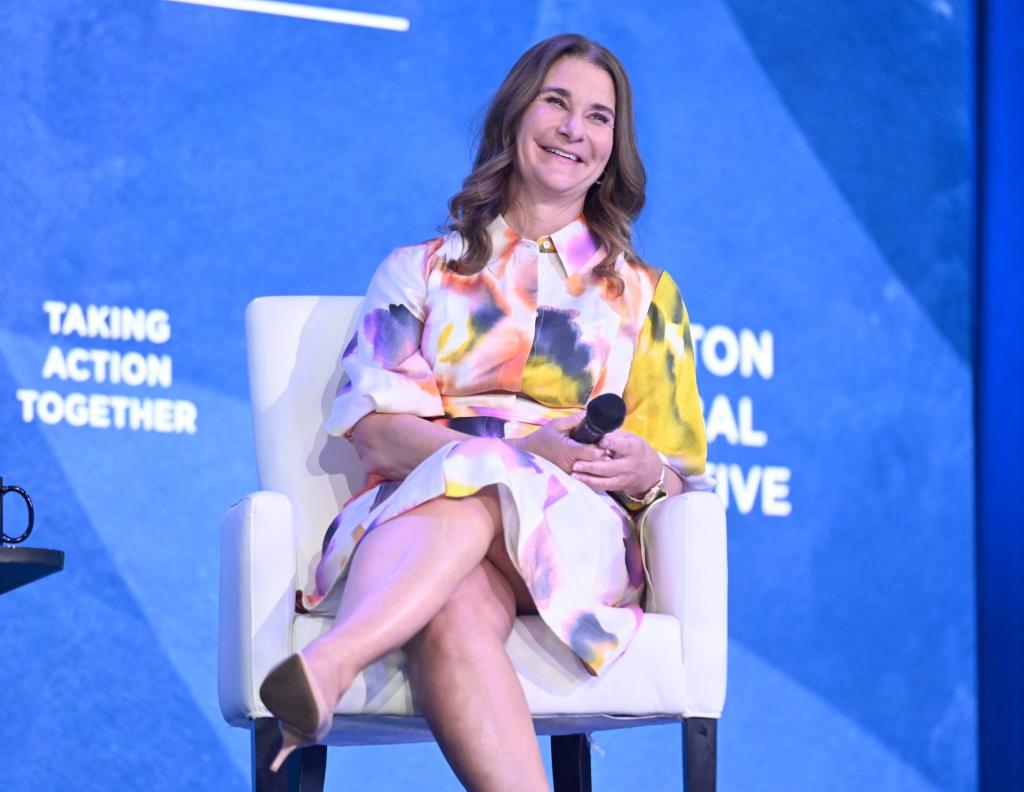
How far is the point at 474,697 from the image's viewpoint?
1.58 m

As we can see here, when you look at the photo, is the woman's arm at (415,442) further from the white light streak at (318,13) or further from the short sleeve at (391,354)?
the white light streak at (318,13)

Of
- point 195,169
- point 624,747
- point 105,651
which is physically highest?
point 195,169

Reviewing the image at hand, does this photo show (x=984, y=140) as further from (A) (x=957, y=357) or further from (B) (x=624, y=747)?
(B) (x=624, y=747)

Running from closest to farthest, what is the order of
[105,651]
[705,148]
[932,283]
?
[105,651] → [705,148] → [932,283]

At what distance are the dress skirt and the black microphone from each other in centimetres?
7

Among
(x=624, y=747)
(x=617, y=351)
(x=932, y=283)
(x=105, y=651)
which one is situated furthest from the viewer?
(x=932, y=283)

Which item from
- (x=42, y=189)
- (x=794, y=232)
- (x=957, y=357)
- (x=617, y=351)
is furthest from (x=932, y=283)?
(x=42, y=189)

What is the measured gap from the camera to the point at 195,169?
2725 millimetres

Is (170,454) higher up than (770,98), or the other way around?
(770,98)

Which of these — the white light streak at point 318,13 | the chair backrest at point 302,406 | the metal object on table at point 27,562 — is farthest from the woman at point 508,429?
the white light streak at point 318,13

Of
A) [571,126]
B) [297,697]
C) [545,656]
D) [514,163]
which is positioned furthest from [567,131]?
[297,697]

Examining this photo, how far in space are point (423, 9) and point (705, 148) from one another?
2.27ft

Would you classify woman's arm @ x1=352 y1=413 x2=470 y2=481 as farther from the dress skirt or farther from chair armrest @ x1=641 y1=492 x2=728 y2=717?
chair armrest @ x1=641 y1=492 x2=728 y2=717

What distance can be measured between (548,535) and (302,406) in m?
0.59
